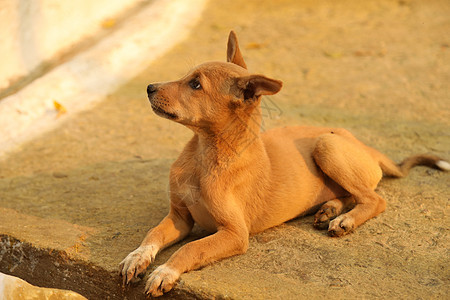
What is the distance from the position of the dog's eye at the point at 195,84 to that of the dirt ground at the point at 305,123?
2.62ft

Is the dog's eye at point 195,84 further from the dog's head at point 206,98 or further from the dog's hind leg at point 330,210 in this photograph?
the dog's hind leg at point 330,210

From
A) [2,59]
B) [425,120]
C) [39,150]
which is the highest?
[2,59]

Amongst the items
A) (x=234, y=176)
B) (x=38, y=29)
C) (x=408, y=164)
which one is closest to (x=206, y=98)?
(x=234, y=176)

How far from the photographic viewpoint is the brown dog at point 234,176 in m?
3.96

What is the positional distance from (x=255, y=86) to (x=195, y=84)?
458 mm

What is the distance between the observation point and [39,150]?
20.9ft

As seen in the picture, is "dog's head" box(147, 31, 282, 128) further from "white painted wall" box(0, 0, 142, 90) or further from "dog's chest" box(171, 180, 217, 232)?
"white painted wall" box(0, 0, 142, 90)

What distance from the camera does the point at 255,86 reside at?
12.8 feet

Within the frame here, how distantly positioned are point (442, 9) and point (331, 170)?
282 inches

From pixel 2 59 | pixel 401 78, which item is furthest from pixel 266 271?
pixel 2 59

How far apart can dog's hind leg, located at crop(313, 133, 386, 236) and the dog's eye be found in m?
1.24

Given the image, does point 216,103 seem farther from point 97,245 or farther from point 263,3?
point 263,3

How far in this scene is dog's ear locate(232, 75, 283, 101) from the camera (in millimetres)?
3758

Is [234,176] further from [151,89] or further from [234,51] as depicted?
[234,51]
